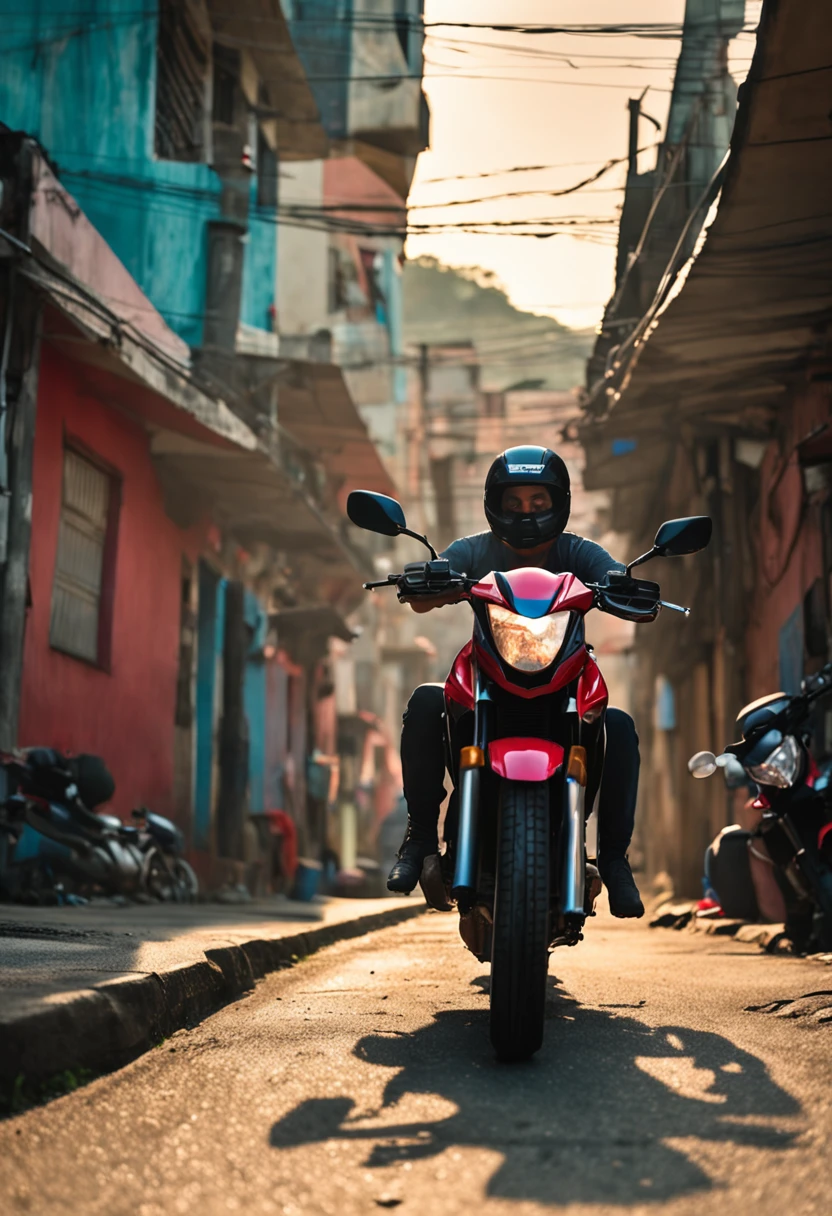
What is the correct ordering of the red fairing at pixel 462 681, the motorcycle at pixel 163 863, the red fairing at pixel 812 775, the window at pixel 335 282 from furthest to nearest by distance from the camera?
the window at pixel 335 282, the motorcycle at pixel 163 863, the red fairing at pixel 812 775, the red fairing at pixel 462 681

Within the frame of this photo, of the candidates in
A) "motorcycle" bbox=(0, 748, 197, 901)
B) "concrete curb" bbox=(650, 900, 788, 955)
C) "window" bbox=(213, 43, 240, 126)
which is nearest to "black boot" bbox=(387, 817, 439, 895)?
"concrete curb" bbox=(650, 900, 788, 955)

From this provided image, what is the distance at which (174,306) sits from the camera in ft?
56.9

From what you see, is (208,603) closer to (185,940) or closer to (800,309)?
(800,309)

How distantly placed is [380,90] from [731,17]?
10.0 m

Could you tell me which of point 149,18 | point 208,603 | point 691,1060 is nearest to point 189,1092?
point 691,1060

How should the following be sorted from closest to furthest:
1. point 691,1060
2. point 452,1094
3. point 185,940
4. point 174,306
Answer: point 452,1094 < point 691,1060 < point 185,940 < point 174,306

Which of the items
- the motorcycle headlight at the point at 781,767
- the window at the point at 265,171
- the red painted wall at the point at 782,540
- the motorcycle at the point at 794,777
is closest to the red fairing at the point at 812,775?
the motorcycle at the point at 794,777

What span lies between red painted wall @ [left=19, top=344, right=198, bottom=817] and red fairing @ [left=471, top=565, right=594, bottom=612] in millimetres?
7668

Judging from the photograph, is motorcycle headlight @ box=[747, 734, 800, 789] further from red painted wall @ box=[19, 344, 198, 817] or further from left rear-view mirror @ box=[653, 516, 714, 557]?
red painted wall @ box=[19, 344, 198, 817]

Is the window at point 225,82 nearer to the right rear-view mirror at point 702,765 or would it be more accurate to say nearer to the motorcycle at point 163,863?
the motorcycle at point 163,863

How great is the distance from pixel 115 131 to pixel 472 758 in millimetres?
12903

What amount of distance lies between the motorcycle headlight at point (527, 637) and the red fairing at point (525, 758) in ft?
0.65

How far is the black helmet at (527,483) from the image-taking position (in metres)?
5.07

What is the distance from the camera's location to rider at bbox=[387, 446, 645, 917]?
4.61 metres
